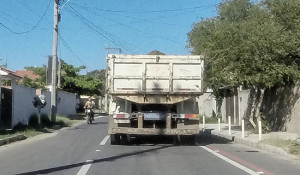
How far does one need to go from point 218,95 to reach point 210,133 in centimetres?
1032

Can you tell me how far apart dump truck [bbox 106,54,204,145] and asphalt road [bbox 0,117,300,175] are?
2.28 feet

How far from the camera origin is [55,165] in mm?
10609

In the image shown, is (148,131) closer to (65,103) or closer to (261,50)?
(261,50)

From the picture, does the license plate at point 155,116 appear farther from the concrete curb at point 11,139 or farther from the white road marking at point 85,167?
the concrete curb at point 11,139

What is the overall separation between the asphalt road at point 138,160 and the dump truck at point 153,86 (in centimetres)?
69

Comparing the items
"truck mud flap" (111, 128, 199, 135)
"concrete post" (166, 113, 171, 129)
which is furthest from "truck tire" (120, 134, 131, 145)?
"concrete post" (166, 113, 171, 129)

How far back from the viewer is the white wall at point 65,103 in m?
37.8

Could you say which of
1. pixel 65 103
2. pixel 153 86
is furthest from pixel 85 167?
pixel 65 103

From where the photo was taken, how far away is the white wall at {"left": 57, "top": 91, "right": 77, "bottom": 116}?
37.8 meters

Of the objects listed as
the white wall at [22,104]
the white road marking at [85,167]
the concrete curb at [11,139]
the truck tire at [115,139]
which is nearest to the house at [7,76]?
the white wall at [22,104]

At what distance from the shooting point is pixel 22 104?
77.7ft

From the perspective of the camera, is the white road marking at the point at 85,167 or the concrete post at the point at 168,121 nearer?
the white road marking at the point at 85,167

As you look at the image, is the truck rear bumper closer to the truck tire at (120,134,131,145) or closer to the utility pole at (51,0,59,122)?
A: the truck tire at (120,134,131,145)

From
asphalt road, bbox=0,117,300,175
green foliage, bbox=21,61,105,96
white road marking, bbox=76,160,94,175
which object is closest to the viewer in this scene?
white road marking, bbox=76,160,94,175
